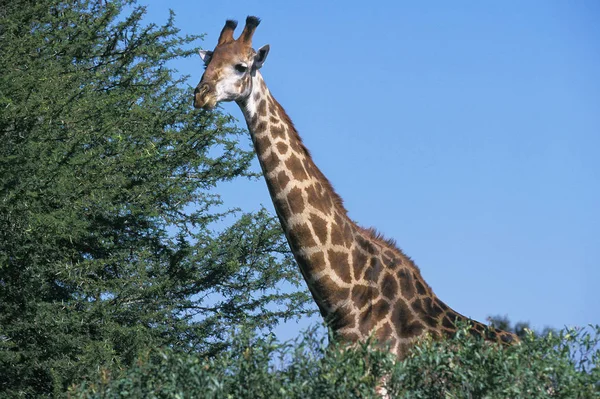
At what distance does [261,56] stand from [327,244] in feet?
7.36

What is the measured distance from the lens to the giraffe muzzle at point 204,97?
9.73 meters

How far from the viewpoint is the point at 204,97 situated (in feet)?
32.1

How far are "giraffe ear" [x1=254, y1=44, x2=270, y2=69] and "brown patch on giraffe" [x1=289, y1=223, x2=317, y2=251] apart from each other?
1.87m

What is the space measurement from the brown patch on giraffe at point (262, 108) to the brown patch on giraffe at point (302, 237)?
4.18 feet

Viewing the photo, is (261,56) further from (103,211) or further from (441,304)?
(103,211)

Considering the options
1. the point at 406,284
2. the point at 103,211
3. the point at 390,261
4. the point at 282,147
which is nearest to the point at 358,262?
the point at 390,261

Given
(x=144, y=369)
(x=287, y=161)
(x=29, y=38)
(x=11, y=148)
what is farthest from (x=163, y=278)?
(x=144, y=369)

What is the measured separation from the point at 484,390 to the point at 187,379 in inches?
81.2

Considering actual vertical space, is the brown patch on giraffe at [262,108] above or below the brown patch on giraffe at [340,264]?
above

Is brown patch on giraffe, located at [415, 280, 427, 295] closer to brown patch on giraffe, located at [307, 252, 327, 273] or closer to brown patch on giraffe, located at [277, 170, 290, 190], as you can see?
brown patch on giraffe, located at [307, 252, 327, 273]

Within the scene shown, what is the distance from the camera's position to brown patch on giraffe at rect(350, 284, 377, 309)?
9.42 metres

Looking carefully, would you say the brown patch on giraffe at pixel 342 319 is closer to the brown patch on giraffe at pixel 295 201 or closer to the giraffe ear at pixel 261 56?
the brown patch on giraffe at pixel 295 201

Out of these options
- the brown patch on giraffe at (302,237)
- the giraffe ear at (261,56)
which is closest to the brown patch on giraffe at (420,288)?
the brown patch on giraffe at (302,237)

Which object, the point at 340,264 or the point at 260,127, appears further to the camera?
the point at 260,127
